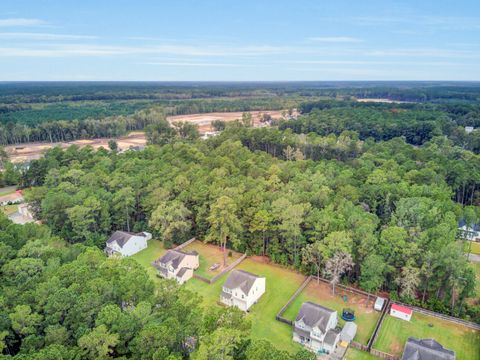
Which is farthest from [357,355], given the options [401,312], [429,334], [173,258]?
[173,258]

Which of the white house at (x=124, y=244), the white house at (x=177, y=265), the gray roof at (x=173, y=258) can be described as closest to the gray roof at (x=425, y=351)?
the white house at (x=177, y=265)

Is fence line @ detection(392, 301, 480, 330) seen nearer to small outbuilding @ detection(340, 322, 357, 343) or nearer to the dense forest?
the dense forest

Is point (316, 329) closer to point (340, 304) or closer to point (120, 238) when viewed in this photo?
point (340, 304)

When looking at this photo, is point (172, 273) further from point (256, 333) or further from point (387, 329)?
point (387, 329)

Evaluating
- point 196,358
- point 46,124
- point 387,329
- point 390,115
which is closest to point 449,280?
point 387,329

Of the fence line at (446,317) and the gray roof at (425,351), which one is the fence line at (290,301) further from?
the gray roof at (425,351)

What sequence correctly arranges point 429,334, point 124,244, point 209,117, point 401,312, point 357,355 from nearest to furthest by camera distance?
point 357,355, point 429,334, point 401,312, point 124,244, point 209,117
